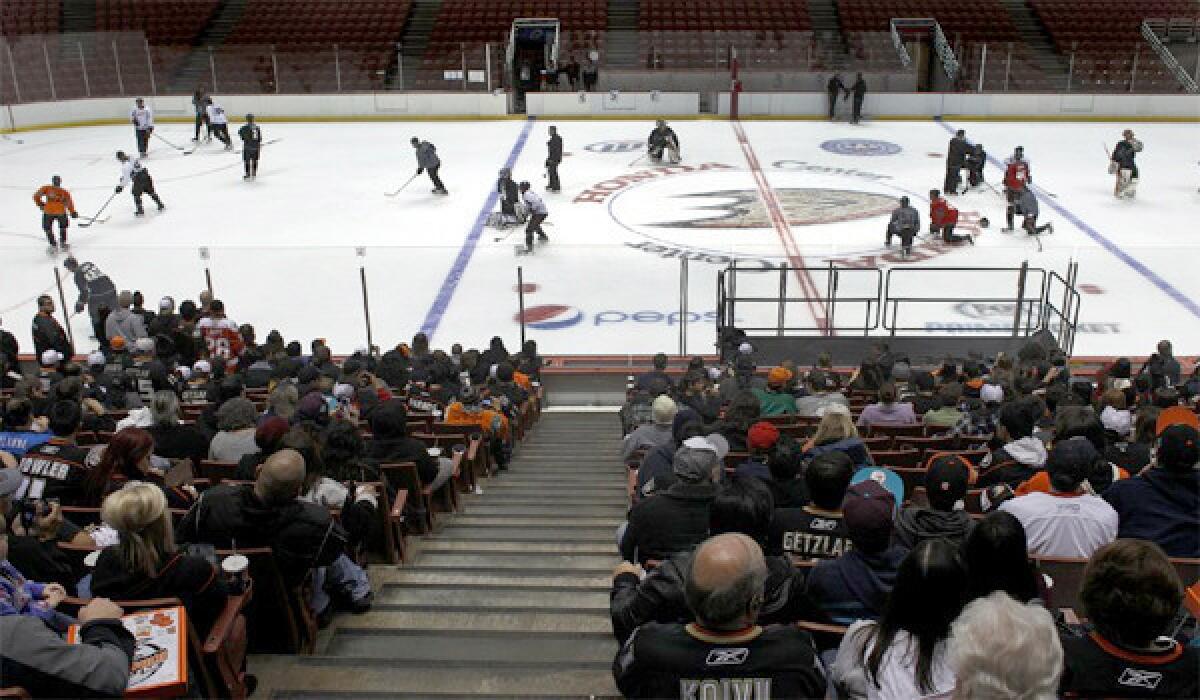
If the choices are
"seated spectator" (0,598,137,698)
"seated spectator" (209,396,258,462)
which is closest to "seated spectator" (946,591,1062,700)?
"seated spectator" (0,598,137,698)

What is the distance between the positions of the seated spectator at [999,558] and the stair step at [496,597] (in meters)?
1.76

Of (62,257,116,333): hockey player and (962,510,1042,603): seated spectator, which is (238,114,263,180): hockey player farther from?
(962,510,1042,603): seated spectator

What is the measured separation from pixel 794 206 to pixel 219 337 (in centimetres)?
1019

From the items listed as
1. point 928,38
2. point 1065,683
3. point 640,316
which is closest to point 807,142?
point 928,38

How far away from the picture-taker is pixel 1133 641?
254 cm

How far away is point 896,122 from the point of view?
85.0 ft

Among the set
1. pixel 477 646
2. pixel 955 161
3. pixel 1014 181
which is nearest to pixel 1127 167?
pixel 955 161

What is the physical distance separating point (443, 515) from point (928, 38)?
2650 cm

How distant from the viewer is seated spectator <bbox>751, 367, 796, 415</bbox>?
300 inches

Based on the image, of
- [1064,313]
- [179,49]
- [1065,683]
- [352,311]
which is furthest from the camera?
[179,49]

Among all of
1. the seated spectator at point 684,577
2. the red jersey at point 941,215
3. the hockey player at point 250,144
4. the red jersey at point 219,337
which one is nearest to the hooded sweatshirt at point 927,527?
the seated spectator at point 684,577

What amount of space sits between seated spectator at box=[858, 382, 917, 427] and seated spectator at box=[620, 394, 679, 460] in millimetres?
1558

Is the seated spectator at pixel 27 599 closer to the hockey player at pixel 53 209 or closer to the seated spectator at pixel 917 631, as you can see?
the seated spectator at pixel 917 631

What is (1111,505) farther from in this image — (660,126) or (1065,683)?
(660,126)
